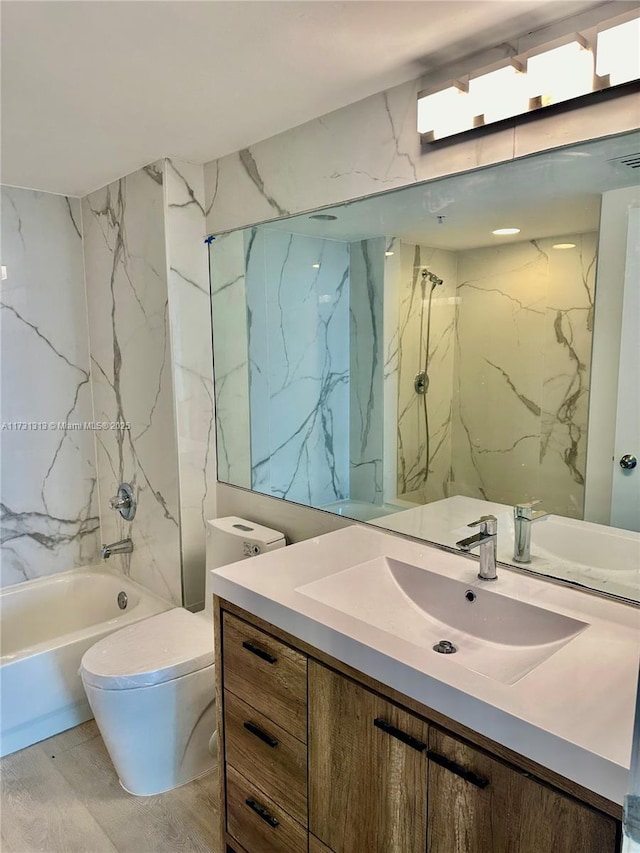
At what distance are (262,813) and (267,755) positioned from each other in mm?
182

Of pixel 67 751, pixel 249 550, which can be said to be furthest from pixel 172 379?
pixel 67 751

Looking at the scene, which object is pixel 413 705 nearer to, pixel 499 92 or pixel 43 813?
pixel 499 92

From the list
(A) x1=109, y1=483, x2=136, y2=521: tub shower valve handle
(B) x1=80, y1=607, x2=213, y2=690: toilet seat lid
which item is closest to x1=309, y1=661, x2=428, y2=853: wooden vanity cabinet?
(B) x1=80, y1=607, x2=213, y2=690: toilet seat lid

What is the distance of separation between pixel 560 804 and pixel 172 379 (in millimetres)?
2060

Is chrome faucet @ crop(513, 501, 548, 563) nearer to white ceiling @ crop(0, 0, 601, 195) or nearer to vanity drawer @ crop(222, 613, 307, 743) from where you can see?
vanity drawer @ crop(222, 613, 307, 743)

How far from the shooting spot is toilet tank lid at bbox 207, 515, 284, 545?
2260 millimetres

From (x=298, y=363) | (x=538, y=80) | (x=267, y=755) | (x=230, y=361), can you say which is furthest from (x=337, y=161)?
(x=267, y=755)

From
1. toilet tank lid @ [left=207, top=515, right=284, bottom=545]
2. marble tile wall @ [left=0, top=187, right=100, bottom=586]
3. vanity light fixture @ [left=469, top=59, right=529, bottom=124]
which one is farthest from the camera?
marble tile wall @ [left=0, top=187, right=100, bottom=586]

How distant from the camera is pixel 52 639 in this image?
2.78 metres

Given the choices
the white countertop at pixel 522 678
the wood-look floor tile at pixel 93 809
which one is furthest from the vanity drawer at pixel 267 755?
the wood-look floor tile at pixel 93 809

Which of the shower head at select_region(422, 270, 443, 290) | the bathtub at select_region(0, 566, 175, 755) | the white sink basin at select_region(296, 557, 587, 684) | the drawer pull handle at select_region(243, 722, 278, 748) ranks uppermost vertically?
the shower head at select_region(422, 270, 443, 290)

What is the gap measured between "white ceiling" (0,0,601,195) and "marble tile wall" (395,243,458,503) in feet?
1.86

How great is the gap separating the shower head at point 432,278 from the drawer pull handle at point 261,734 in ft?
4.68

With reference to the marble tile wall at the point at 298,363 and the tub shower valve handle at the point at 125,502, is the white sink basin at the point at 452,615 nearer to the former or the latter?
the marble tile wall at the point at 298,363
